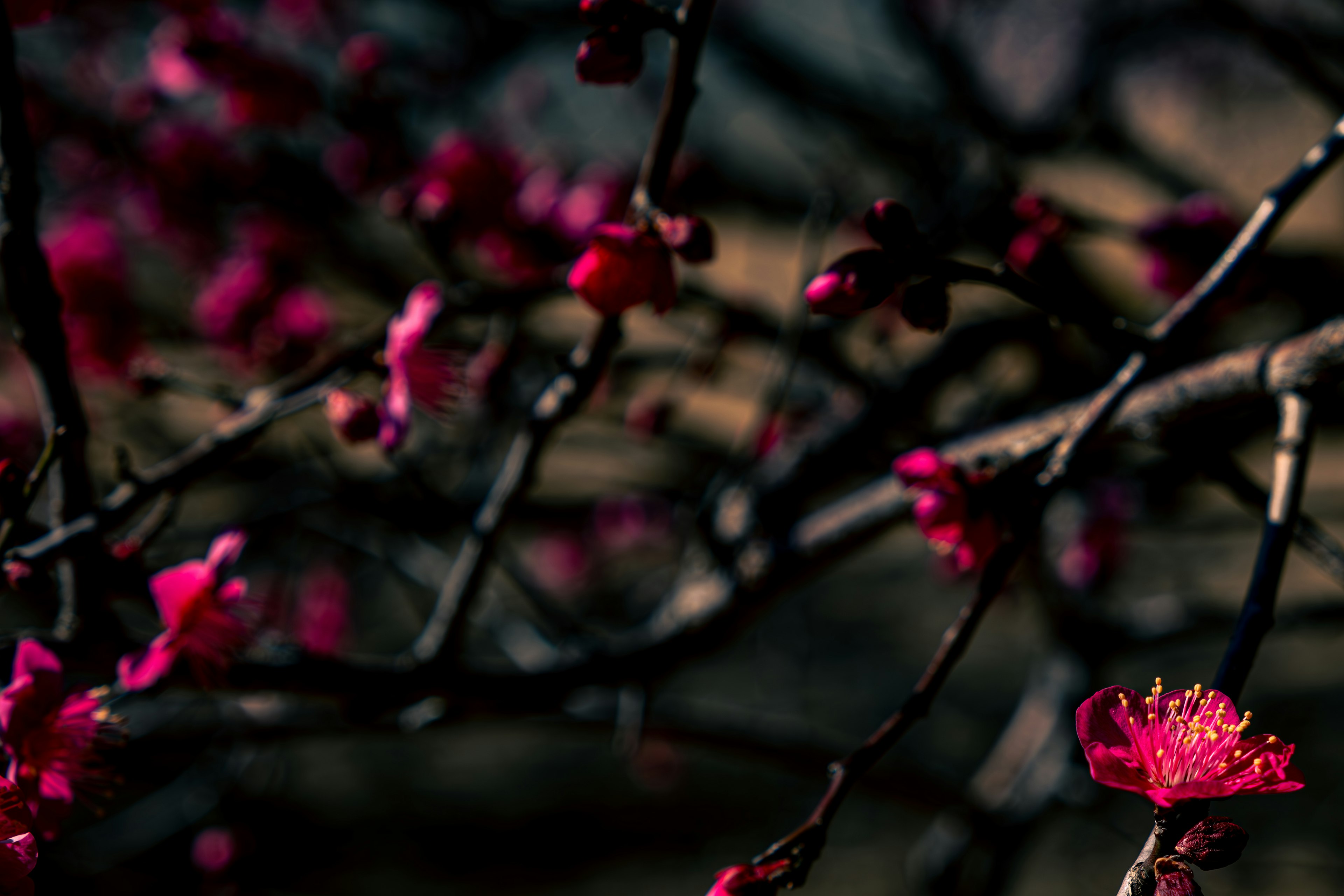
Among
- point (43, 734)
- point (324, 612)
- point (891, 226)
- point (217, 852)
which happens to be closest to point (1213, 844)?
point (891, 226)

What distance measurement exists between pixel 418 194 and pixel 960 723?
2359 mm

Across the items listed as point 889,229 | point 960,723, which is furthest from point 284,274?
point 960,723

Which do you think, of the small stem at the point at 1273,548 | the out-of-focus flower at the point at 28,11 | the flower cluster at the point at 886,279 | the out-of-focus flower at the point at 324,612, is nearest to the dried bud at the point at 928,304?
the flower cluster at the point at 886,279

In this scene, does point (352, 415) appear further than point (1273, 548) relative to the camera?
Yes

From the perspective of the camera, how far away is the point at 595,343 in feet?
2.29

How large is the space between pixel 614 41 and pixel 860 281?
0.82 feet

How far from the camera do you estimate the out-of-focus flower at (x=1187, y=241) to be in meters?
0.91

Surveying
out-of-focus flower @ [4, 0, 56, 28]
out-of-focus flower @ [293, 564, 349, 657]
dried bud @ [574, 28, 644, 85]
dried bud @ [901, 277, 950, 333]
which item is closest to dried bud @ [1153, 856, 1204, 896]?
dried bud @ [901, 277, 950, 333]

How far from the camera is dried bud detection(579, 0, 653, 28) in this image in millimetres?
574

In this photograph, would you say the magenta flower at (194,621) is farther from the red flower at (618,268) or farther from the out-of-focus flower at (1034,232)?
the out-of-focus flower at (1034,232)

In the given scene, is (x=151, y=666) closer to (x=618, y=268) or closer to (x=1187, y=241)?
(x=618, y=268)

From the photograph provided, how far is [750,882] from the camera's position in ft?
1.55

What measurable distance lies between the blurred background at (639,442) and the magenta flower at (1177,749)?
Result: 0.78 ft

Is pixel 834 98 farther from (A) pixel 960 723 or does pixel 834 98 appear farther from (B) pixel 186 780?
(B) pixel 186 780
